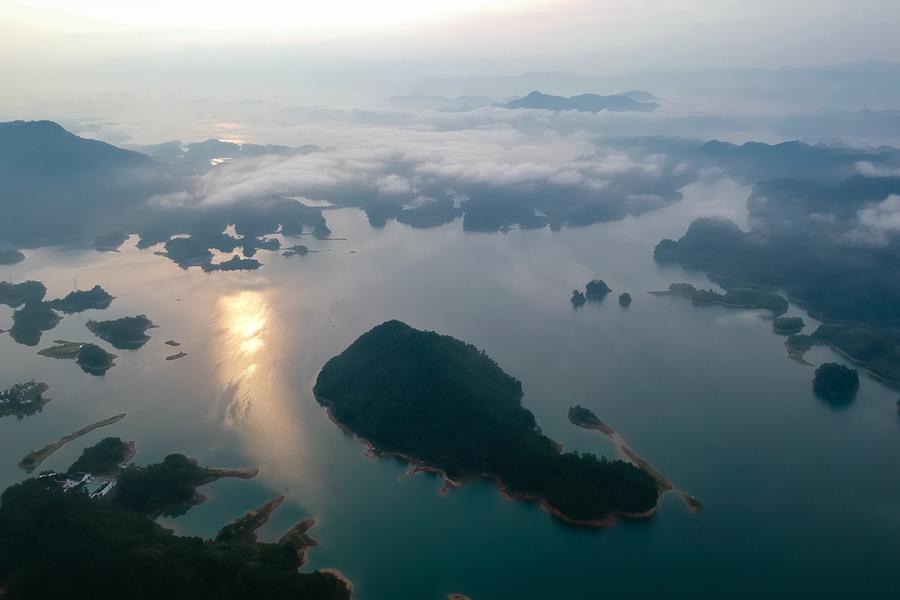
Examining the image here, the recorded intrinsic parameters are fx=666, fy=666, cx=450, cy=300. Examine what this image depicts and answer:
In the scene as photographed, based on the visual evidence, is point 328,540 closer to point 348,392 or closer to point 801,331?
point 348,392

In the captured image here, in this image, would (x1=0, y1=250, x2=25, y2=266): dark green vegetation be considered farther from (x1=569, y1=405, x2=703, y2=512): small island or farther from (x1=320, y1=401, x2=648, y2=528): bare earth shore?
(x1=569, y1=405, x2=703, y2=512): small island

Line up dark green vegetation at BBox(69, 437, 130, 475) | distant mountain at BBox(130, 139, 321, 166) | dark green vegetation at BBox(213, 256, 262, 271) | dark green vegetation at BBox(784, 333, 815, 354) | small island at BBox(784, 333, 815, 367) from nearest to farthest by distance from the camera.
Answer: dark green vegetation at BBox(69, 437, 130, 475), small island at BBox(784, 333, 815, 367), dark green vegetation at BBox(784, 333, 815, 354), dark green vegetation at BBox(213, 256, 262, 271), distant mountain at BBox(130, 139, 321, 166)

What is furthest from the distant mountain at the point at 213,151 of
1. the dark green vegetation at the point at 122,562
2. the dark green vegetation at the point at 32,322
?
the dark green vegetation at the point at 122,562

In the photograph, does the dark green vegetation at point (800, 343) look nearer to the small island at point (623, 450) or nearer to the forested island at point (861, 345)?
the forested island at point (861, 345)

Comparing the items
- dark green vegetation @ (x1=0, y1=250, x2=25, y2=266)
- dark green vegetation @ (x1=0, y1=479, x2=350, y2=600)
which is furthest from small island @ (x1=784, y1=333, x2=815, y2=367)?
dark green vegetation @ (x1=0, y1=250, x2=25, y2=266)

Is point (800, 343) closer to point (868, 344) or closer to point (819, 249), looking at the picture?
point (868, 344)
